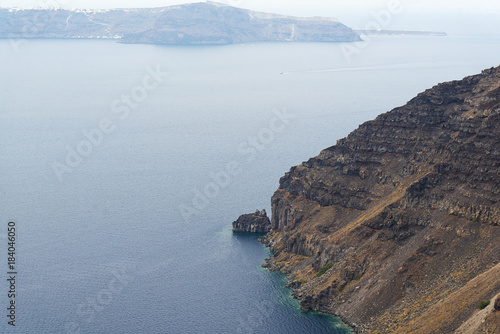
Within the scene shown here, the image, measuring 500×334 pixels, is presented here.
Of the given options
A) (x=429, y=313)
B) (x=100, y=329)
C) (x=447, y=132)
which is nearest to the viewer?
(x=429, y=313)

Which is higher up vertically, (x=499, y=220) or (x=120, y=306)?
(x=120, y=306)

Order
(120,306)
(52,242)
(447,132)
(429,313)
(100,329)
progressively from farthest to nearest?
(52,242) < (447,132) < (120,306) < (100,329) < (429,313)

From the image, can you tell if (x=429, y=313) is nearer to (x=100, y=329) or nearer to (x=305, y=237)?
(x=305, y=237)

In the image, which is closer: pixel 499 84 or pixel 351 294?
pixel 351 294

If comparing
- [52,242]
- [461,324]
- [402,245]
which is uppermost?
[52,242]

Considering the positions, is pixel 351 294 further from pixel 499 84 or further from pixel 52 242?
pixel 52 242

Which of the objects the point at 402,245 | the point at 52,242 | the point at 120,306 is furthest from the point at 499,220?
the point at 52,242

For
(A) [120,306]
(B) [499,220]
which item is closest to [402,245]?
(B) [499,220]
